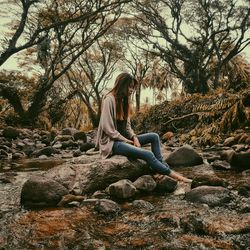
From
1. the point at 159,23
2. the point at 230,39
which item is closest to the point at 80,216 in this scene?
the point at 159,23

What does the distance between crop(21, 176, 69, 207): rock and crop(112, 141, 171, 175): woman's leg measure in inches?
44.8

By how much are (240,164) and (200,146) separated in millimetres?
4063

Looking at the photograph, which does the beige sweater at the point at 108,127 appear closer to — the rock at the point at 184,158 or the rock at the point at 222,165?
the rock at the point at 184,158

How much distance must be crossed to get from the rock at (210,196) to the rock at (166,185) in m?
0.53

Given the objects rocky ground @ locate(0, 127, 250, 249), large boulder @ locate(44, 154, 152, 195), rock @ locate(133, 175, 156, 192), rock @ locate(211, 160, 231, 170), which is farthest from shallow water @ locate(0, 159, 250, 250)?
rock @ locate(211, 160, 231, 170)

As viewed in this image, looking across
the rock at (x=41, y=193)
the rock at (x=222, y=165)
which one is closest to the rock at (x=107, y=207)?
the rock at (x=41, y=193)

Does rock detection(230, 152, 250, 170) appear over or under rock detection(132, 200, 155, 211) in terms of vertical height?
over

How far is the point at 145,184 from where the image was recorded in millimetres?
4633

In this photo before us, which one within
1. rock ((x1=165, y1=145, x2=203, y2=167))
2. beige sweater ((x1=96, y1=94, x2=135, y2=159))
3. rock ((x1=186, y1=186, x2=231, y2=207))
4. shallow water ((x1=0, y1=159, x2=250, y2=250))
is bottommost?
shallow water ((x1=0, y1=159, x2=250, y2=250))

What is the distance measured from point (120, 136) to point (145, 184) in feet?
2.81

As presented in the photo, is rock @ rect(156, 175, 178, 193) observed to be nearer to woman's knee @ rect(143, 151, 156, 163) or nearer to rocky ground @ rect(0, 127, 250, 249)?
rocky ground @ rect(0, 127, 250, 249)

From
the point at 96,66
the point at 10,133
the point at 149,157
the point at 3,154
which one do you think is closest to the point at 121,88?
the point at 149,157

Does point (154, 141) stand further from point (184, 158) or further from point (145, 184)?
point (184, 158)

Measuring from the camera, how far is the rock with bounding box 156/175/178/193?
4.64m
